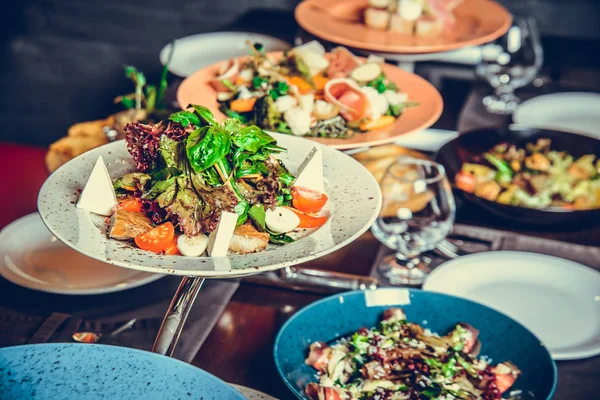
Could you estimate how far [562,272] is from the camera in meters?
1.47

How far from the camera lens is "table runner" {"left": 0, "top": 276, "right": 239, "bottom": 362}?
1.22 meters

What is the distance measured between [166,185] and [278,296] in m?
0.49

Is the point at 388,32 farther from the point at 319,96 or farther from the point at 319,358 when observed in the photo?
the point at 319,358

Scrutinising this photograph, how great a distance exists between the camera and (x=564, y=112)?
2.42m

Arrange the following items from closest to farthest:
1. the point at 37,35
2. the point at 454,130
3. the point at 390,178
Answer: the point at 390,178, the point at 454,130, the point at 37,35

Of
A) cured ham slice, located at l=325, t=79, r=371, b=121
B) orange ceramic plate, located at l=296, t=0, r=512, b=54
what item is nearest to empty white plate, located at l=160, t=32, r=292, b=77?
orange ceramic plate, located at l=296, t=0, r=512, b=54

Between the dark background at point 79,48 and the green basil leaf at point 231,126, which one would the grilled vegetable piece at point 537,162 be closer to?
the green basil leaf at point 231,126

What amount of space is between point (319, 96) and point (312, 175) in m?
0.65

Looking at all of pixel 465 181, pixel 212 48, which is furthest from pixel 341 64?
Answer: pixel 212 48

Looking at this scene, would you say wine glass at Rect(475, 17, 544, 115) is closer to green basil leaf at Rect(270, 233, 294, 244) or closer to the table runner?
the table runner

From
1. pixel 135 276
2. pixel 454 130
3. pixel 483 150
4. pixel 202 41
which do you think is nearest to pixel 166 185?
pixel 135 276

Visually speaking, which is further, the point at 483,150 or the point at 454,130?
the point at 454,130

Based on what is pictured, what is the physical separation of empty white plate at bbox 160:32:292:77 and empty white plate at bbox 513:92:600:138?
0.97 m

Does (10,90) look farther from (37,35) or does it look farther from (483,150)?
(483,150)
